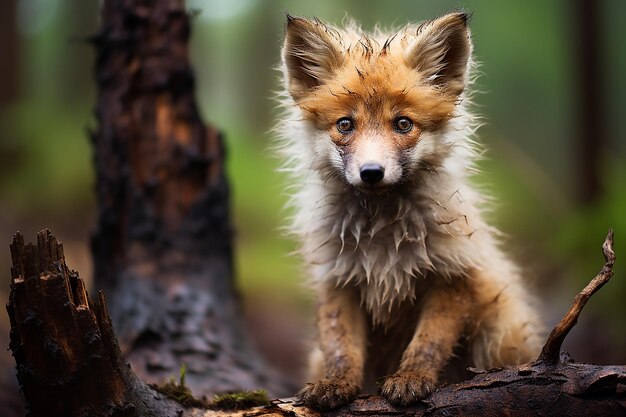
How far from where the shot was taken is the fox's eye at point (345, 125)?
13.3 feet

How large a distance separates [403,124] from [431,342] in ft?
4.44

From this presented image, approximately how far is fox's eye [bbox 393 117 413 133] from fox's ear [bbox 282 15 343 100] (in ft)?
1.99

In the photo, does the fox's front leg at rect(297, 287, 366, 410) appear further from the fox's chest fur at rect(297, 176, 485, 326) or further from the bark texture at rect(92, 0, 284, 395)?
the bark texture at rect(92, 0, 284, 395)

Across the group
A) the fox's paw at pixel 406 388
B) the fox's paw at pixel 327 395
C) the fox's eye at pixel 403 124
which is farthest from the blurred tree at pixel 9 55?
the fox's paw at pixel 406 388

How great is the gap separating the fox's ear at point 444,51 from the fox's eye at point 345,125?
0.58m

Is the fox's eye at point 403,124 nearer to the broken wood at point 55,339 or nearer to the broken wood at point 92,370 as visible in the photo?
the broken wood at point 92,370

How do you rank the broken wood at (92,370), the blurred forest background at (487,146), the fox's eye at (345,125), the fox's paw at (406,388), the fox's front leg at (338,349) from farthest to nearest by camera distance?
the blurred forest background at (487,146), the fox's eye at (345,125), the fox's front leg at (338,349), the fox's paw at (406,388), the broken wood at (92,370)

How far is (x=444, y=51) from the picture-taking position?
428 cm

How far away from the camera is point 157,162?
579cm

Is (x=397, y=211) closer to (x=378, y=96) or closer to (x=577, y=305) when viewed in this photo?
(x=378, y=96)

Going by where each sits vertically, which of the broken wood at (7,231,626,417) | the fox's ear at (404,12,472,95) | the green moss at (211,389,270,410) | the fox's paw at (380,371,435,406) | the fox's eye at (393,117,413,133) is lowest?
the green moss at (211,389,270,410)

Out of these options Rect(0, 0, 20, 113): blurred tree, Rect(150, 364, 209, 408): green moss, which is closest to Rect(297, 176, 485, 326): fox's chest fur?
Result: Rect(150, 364, 209, 408): green moss

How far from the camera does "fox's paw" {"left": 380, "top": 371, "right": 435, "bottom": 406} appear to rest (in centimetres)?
355

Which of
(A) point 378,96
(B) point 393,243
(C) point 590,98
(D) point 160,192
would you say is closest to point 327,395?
(B) point 393,243
